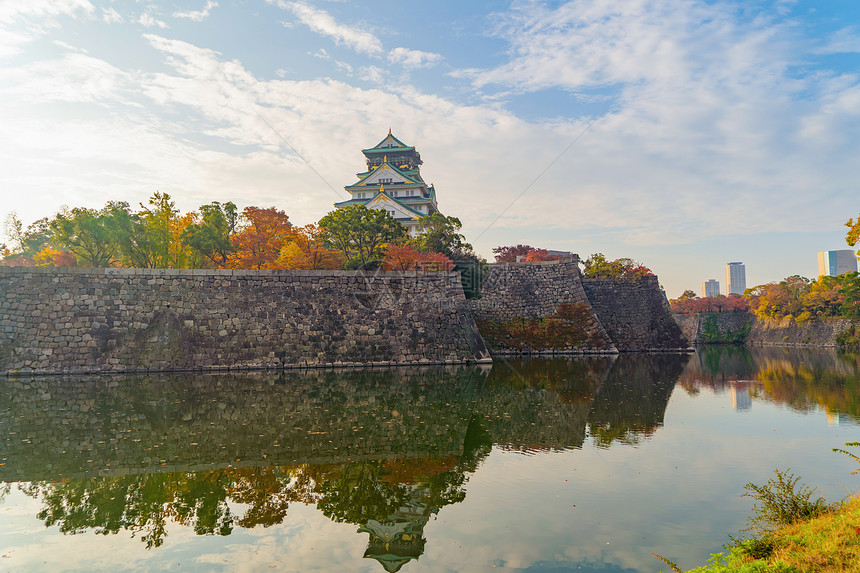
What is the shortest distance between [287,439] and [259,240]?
79.0 feet

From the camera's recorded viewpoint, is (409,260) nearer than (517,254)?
Yes

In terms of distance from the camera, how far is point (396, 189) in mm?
55312

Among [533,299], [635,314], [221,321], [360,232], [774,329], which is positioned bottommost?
[774,329]

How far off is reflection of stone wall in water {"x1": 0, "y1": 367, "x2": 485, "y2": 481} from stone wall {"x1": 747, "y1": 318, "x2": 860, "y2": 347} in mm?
40164

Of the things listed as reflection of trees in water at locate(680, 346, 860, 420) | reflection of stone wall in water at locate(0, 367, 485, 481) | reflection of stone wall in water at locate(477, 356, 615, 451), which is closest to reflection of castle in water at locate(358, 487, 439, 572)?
reflection of stone wall in water at locate(0, 367, 485, 481)

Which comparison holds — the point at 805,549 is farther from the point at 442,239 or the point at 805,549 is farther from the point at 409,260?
the point at 442,239

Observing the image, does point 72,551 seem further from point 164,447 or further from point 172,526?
point 164,447

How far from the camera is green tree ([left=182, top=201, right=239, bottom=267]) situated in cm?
2794

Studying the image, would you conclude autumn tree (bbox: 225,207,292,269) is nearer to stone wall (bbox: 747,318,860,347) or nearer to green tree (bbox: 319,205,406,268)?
green tree (bbox: 319,205,406,268)

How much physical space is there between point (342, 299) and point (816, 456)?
66.5 ft

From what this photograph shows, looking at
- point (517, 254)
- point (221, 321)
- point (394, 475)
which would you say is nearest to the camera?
point (394, 475)

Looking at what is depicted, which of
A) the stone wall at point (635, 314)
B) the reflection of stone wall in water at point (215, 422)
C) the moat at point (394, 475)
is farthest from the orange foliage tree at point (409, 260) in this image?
the moat at point (394, 475)

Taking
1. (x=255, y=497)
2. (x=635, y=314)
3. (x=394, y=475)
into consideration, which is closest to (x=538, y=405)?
(x=394, y=475)

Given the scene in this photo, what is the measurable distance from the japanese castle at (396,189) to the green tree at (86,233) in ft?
92.7
